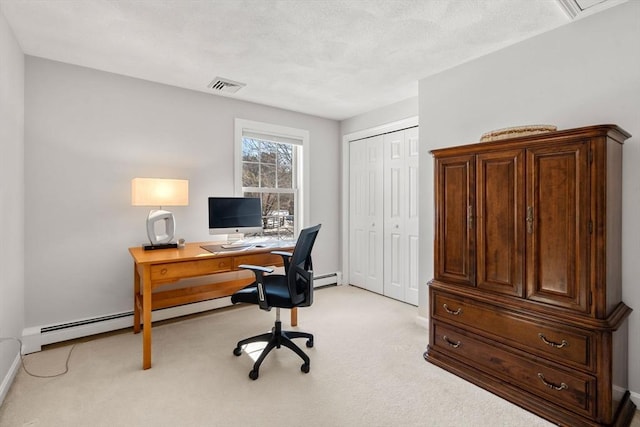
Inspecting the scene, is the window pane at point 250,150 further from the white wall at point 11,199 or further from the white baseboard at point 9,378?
the white baseboard at point 9,378

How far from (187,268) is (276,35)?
6.05 feet

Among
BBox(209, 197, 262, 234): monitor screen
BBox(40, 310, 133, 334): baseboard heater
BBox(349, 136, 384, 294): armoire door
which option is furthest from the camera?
BBox(349, 136, 384, 294): armoire door

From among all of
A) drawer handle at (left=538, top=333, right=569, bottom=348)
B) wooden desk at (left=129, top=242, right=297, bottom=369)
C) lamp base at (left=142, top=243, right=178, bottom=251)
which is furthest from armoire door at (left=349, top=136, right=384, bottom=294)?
lamp base at (left=142, top=243, right=178, bottom=251)

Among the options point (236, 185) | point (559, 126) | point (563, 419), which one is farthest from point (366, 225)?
point (563, 419)

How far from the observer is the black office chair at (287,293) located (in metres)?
2.19

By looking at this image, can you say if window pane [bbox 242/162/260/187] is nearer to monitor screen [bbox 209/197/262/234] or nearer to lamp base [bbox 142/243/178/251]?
monitor screen [bbox 209/197/262/234]

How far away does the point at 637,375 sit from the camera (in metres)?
1.84

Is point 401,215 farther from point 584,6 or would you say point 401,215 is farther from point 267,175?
point 584,6

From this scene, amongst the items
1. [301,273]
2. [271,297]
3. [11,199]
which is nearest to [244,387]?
[271,297]

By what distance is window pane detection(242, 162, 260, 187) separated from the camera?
3.70m

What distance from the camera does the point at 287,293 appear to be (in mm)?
2318

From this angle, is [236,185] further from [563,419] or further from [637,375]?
[637,375]

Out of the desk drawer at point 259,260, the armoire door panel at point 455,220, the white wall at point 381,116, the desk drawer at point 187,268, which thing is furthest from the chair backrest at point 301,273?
the white wall at point 381,116

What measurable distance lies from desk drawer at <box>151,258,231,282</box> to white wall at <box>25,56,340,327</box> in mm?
940
